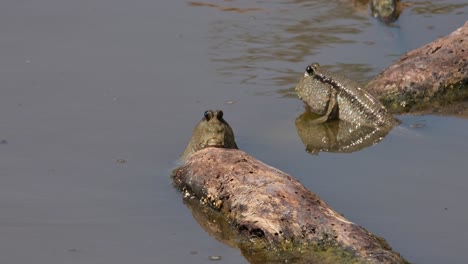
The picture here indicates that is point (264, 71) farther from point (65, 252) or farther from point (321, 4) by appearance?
point (65, 252)

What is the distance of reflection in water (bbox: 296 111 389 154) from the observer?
8.23 meters

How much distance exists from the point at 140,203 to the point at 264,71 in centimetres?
314

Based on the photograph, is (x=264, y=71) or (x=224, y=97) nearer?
(x=224, y=97)

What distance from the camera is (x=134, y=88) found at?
9.17m

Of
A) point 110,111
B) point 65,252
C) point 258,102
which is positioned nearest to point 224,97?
point 258,102

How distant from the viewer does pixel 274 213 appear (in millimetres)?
6000

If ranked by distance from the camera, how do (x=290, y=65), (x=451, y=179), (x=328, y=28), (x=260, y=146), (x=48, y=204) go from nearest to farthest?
1. (x=48, y=204)
2. (x=451, y=179)
3. (x=260, y=146)
4. (x=290, y=65)
5. (x=328, y=28)

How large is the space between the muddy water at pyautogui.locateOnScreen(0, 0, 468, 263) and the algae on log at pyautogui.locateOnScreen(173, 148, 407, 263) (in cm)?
18

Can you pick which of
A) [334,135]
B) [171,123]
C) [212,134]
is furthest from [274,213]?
[334,135]

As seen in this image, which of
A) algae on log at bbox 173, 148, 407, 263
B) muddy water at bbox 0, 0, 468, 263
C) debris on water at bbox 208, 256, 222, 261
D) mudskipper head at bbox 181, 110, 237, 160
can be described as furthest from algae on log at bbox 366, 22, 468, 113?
debris on water at bbox 208, 256, 222, 261

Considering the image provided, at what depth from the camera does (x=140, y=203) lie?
687 cm

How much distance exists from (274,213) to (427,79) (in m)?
3.37

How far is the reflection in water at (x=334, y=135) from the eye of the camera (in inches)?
324

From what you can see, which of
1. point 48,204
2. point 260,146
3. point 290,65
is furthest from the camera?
point 290,65
